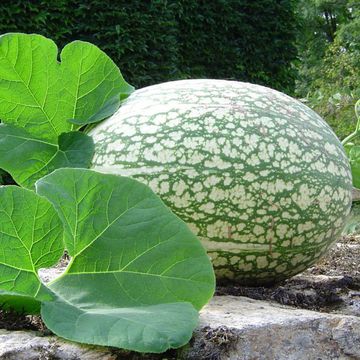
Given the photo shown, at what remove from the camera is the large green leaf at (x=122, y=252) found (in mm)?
1262

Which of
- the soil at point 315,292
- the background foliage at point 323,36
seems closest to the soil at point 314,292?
the soil at point 315,292

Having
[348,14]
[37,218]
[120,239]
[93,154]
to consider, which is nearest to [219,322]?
[120,239]

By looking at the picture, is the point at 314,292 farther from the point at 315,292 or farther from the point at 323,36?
the point at 323,36

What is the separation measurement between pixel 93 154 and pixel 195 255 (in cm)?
64

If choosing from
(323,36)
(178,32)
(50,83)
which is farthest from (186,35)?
(323,36)

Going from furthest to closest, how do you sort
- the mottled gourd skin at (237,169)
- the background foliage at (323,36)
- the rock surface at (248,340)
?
the background foliage at (323,36) → the mottled gourd skin at (237,169) → the rock surface at (248,340)

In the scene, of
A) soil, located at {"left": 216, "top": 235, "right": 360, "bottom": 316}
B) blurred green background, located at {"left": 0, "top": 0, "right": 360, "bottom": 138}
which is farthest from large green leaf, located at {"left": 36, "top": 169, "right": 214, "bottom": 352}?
blurred green background, located at {"left": 0, "top": 0, "right": 360, "bottom": 138}

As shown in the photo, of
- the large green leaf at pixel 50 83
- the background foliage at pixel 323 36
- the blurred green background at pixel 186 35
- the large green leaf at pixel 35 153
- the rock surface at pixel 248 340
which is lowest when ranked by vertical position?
the background foliage at pixel 323 36

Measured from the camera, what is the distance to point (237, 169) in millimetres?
1728

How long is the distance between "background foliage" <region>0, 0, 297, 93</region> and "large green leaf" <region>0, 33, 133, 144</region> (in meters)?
3.82

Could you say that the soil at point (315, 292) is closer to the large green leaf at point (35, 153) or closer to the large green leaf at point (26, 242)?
the large green leaf at point (35, 153)

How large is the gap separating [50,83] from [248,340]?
3.19 ft

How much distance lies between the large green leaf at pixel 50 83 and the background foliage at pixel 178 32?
382cm

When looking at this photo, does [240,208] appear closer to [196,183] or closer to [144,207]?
[196,183]
